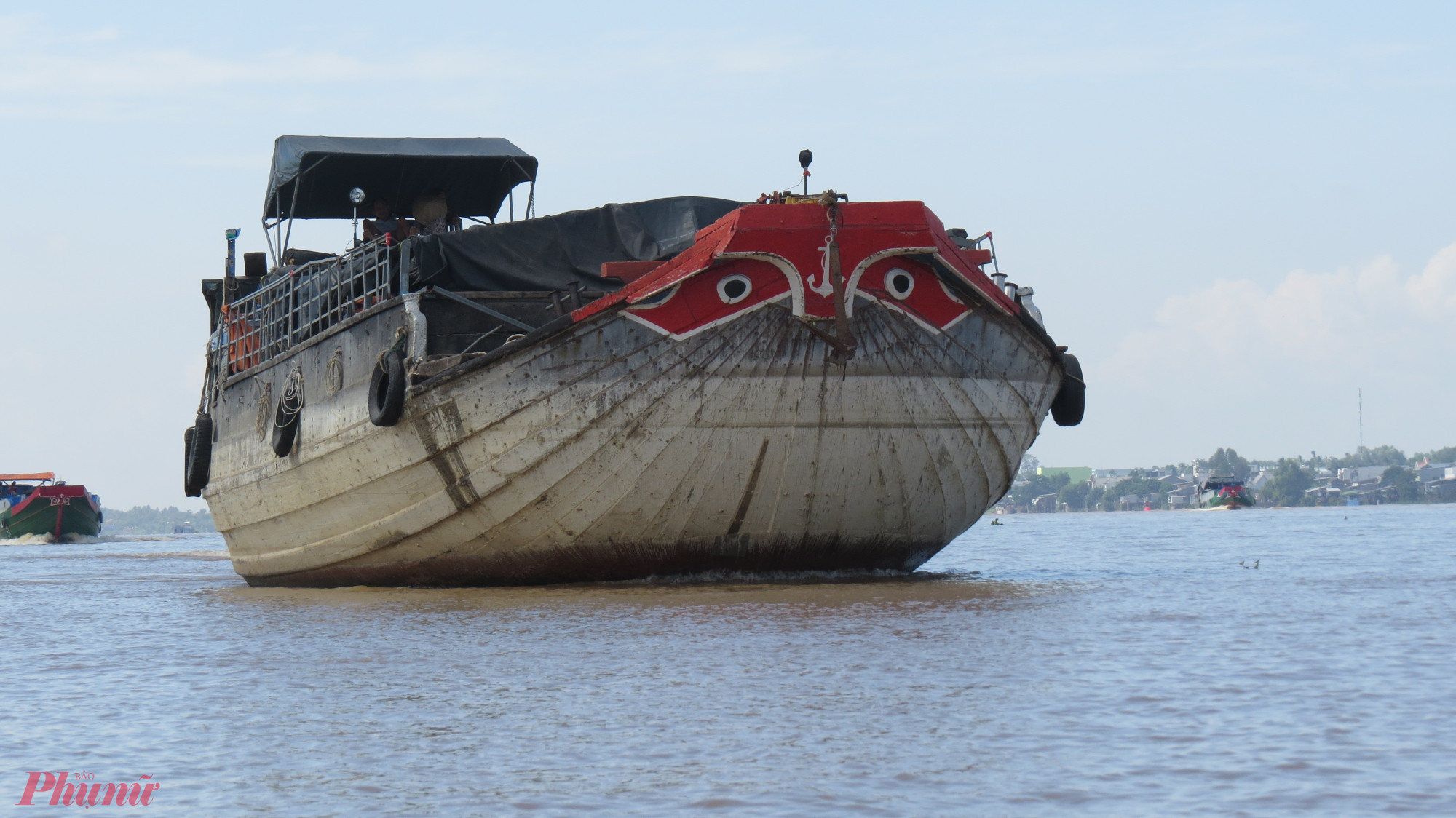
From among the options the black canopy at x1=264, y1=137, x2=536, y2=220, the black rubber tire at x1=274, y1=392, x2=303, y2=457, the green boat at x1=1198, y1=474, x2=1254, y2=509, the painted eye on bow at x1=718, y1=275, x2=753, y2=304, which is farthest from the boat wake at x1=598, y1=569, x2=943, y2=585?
the green boat at x1=1198, y1=474, x2=1254, y2=509

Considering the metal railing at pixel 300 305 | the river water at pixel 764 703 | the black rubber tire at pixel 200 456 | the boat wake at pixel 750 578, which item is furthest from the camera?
the black rubber tire at pixel 200 456

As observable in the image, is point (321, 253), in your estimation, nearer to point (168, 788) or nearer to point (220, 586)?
point (220, 586)

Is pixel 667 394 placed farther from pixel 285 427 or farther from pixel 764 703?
pixel 764 703

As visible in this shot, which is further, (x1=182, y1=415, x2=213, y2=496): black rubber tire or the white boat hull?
(x1=182, y1=415, x2=213, y2=496): black rubber tire

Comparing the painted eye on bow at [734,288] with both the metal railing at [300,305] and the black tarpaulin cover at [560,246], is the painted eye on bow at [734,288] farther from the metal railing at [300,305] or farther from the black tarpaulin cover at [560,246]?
the metal railing at [300,305]

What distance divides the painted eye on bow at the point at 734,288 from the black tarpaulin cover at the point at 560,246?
1.51 meters

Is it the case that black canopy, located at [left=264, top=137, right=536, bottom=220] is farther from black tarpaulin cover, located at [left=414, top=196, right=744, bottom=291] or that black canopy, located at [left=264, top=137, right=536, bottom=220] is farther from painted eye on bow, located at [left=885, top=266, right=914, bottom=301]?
painted eye on bow, located at [left=885, top=266, right=914, bottom=301]

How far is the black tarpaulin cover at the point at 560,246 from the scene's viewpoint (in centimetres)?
1278

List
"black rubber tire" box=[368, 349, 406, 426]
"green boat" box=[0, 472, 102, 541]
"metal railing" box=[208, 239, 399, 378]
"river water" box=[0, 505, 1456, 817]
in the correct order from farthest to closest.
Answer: "green boat" box=[0, 472, 102, 541]
"metal railing" box=[208, 239, 399, 378]
"black rubber tire" box=[368, 349, 406, 426]
"river water" box=[0, 505, 1456, 817]

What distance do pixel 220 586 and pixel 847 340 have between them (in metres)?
9.60

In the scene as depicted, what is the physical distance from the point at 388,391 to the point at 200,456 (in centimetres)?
812

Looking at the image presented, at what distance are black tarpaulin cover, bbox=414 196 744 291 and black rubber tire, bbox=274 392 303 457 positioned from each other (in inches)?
111

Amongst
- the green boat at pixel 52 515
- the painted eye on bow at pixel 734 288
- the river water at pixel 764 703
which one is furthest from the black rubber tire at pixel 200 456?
the green boat at pixel 52 515

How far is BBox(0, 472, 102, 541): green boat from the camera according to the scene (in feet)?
178
